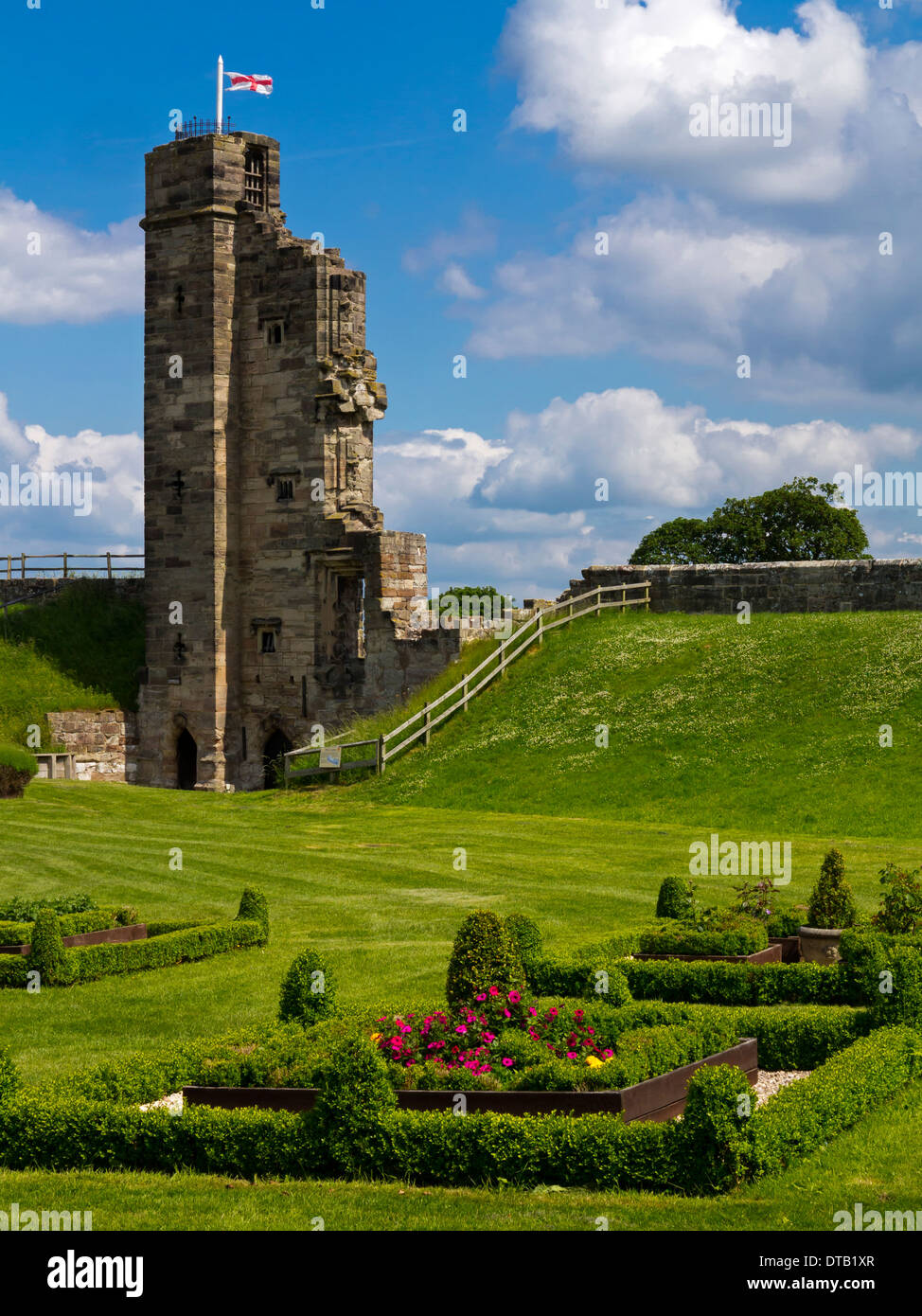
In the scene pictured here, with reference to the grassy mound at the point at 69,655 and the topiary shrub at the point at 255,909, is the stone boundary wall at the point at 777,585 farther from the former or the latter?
the topiary shrub at the point at 255,909

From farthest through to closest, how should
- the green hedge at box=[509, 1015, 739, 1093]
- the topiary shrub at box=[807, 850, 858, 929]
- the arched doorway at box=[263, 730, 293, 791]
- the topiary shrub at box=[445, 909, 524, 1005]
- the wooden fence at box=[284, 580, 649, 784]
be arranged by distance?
the arched doorway at box=[263, 730, 293, 791]
the wooden fence at box=[284, 580, 649, 784]
the topiary shrub at box=[807, 850, 858, 929]
the topiary shrub at box=[445, 909, 524, 1005]
the green hedge at box=[509, 1015, 739, 1093]

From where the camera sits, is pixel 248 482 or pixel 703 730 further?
pixel 248 482

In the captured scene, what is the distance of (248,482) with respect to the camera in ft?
155

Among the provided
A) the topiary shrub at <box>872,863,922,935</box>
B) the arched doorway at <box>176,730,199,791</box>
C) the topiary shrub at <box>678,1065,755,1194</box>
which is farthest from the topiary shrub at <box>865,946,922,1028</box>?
the arched doorway at <box>176,730,199,791</box>

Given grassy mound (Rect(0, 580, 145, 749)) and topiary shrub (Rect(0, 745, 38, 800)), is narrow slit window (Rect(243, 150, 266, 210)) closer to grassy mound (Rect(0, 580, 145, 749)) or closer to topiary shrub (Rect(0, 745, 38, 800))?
grassy mound (Rect(0, 580, 145, 749))

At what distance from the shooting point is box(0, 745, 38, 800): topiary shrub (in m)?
34.1

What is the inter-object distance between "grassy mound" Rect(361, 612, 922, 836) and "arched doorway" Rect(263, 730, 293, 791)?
9266mm

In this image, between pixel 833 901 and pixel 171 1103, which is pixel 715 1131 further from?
pixel 833 901

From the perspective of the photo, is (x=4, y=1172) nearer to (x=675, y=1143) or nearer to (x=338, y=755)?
(x=675, y=1143)

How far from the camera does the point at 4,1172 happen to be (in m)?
11.1

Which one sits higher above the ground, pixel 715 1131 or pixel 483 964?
pixel 483 964

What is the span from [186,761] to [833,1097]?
38.7m

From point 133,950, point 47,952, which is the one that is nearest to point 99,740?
point 133,950

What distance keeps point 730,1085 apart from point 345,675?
3550 cm
